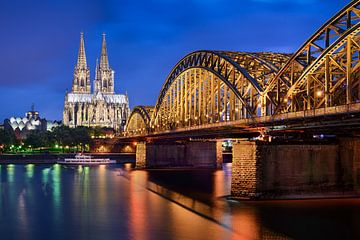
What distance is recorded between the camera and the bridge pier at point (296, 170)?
52.6 meters

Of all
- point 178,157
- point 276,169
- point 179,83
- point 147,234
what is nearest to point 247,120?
point 276,169

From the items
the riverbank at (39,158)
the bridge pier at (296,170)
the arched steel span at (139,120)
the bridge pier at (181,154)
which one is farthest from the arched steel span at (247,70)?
the riverbank at (39,158)

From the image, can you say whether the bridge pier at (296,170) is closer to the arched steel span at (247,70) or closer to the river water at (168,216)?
the river water at (168,216)

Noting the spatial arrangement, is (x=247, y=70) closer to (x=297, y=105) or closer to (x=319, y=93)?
(x=297, y=105)

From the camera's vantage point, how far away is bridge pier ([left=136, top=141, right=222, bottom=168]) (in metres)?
119

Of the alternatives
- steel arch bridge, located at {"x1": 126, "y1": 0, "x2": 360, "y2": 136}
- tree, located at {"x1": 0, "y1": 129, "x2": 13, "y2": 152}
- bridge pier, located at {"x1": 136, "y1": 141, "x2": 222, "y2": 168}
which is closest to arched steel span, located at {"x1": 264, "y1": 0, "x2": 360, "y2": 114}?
steel arch bridge, located at {"x1": 126, "y1": 0, "x2": 360, "y2": 136}

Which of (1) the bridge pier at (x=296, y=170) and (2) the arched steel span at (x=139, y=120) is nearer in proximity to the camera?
(1) the bridge pier at (x=296, y=170)

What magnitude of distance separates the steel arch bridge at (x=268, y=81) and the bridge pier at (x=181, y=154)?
5618 millimetres

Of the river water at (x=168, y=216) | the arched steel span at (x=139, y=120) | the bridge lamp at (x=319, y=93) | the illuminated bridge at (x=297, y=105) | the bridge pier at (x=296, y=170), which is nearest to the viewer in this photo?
the river water at (x=168, y=216)

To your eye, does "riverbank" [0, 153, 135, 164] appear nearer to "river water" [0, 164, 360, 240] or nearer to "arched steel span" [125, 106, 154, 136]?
"arched steel span" [125, 106, 154, 136]

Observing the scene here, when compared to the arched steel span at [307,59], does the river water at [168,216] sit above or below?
below

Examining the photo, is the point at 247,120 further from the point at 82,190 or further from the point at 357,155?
the point at 82,190

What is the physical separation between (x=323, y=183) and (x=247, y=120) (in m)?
12.2

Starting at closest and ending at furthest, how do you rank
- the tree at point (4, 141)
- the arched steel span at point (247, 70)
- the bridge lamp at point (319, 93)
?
1. the bridge lamp at point (319, 93)
2. the arched steel span at point (247, 70)
3. the tree at point (4, 141)
